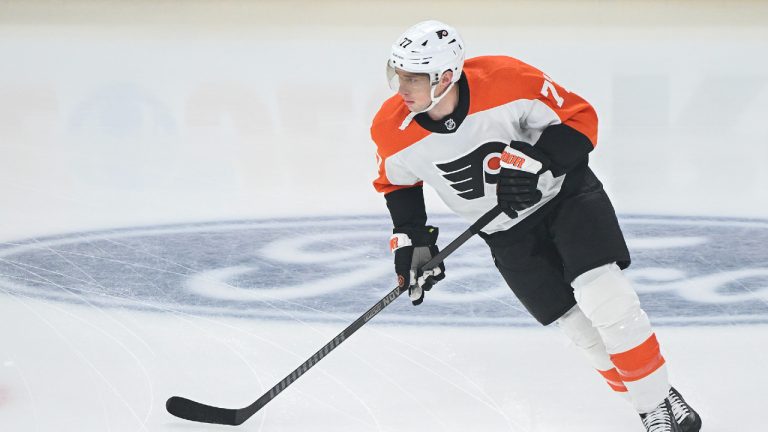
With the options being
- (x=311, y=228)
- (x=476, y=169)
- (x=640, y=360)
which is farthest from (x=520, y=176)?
(x=311, y=228)

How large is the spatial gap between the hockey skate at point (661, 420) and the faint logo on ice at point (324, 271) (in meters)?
0.74

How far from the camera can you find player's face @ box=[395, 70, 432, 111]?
2291 mm

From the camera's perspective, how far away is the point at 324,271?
11.6ft

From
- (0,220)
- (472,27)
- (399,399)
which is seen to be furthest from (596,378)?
(472,27)

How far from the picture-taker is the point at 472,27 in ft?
23.1

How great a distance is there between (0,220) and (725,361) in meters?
2.82

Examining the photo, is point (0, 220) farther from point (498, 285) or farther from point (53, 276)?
point (498, 285)

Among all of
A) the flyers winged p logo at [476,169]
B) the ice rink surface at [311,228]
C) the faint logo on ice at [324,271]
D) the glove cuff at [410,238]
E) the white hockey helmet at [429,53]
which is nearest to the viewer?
the white hockey helmet at [429,53]

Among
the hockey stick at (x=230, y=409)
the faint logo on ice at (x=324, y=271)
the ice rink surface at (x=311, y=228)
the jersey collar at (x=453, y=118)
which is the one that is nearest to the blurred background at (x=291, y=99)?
the ice rink surface at (x=311, y=228)

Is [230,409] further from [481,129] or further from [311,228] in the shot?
[311,228]

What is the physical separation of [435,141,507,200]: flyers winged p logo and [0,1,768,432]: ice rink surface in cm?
59

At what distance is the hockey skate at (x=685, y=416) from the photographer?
7.97 feet

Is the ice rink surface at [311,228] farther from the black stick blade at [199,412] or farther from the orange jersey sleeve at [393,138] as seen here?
the orange jersey sleeve at [393,138]

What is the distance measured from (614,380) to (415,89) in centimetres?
87
